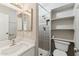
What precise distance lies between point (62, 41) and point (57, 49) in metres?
0.14

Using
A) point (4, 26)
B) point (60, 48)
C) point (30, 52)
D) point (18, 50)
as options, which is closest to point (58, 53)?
point (60, 48)

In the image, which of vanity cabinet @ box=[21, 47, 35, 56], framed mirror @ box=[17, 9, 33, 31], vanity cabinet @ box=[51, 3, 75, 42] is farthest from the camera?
framed mirror @ box=[17, 9, 33, 31]

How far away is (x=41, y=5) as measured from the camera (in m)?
1.26

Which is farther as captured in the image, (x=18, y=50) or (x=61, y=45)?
(x=18, y=50)

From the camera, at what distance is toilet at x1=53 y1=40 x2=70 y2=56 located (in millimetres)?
1138

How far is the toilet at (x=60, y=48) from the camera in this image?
1138mm

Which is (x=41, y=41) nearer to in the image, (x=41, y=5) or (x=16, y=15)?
(x=41, y=5)

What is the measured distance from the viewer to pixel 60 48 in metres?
1.17

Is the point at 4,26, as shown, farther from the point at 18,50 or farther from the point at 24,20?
the point at 24,20

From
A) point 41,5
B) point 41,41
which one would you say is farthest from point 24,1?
point 41,41

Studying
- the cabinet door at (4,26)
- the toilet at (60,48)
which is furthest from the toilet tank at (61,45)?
the cabinet door at (4,26)

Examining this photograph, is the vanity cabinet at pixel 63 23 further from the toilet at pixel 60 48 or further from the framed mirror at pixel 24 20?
the framed mirror at pixel 24 20

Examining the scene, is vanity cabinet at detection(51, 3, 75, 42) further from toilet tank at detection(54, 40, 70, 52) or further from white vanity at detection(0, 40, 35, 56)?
white vanity at detection(0, 40, 35, 56)

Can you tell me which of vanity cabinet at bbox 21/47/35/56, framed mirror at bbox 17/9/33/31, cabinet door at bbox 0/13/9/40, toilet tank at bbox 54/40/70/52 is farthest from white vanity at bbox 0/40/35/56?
toilet tank at bbox 54/40/70/52
